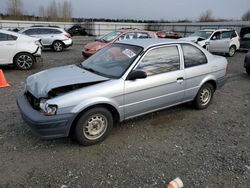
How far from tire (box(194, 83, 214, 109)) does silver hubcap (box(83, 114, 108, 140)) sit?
2329 millimetres

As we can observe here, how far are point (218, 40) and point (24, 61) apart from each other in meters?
10.9

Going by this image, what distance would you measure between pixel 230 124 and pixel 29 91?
3778mm

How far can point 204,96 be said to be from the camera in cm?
505

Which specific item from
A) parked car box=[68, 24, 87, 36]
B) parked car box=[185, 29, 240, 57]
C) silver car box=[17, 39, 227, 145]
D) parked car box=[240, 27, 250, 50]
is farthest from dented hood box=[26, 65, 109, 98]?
parked car box=[68, 24, 87, 36]

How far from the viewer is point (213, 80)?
16.4ft

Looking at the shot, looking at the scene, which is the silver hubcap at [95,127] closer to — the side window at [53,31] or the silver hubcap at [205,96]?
the silver hubcap at [205,96]

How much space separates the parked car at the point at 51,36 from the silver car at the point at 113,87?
36.7ft

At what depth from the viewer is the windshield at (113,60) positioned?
150 inches

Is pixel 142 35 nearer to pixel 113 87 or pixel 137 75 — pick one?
pixel 137 75

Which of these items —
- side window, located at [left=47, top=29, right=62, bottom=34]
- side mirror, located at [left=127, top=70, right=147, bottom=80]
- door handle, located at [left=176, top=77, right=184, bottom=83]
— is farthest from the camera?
side window, located at [left=47, top=29, right=62, bottom=34]

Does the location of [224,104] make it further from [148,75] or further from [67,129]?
[67,129]

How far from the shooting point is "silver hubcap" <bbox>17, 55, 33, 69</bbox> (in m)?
8.63

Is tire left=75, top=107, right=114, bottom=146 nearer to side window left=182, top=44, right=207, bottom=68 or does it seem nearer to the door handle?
the door handle

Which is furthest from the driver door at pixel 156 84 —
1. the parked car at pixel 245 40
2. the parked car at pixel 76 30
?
the parked car at pixel 76 30
